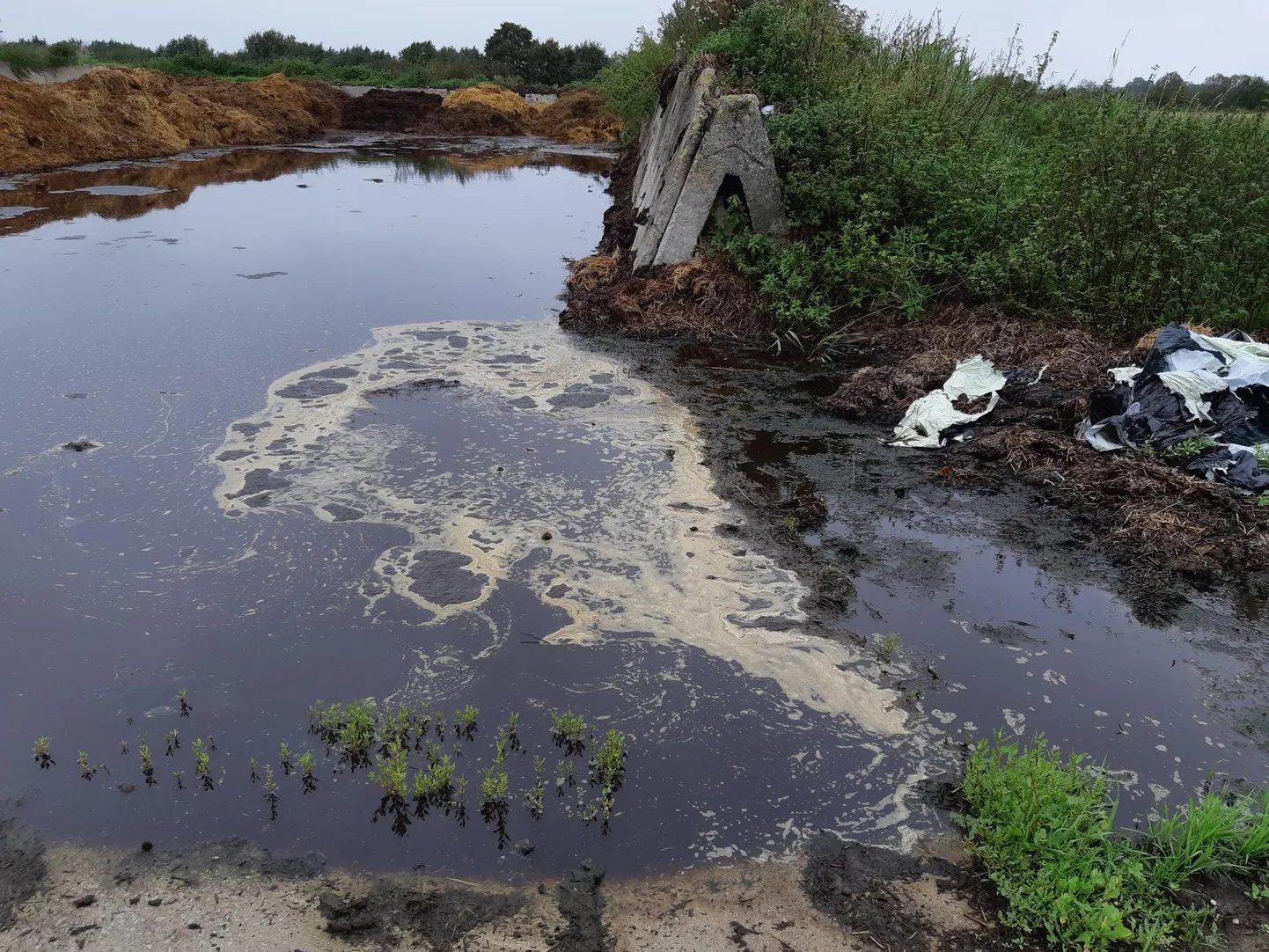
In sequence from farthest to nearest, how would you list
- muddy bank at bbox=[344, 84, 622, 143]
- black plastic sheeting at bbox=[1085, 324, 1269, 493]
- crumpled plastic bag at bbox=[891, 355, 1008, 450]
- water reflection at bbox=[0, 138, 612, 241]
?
muddy bank at bbox=[344, 84, 622, 143], water reflection at bbox=[0, 138, 612, 241], crumpled plastic bag at bbox=[891, 355, 1008, 450], black plastic sheeting at bbox=[1085, 324, 1269, 493]

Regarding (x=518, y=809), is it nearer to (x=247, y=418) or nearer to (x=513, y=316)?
(x=247, y=418)

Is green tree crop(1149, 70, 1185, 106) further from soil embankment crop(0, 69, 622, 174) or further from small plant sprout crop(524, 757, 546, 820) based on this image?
soil embankment crop(0, 69, 622, 174)

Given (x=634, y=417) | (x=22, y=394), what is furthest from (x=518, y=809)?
(x=22, y=394)

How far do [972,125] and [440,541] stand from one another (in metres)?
8.03

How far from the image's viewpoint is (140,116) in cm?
2177

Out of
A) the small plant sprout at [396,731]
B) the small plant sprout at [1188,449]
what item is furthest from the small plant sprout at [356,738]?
the small plant sprout at [1188,449]

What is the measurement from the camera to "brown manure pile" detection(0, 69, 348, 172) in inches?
728

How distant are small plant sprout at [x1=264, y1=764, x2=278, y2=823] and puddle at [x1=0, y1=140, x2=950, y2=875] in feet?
0.09

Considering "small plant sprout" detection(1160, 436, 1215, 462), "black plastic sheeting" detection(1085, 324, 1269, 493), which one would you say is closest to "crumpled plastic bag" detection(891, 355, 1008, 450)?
"black plastic sheeting" detection(1085, 324, 1269, 493)

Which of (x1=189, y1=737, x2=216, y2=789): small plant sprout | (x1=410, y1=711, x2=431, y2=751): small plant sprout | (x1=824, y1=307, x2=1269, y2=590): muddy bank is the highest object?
(x1=824, y1=307, x2=1269, y2=590): muddy bank

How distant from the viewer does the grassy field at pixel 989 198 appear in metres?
7.18

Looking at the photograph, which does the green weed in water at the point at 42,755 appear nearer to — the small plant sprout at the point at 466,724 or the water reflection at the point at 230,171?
the small plant sprout at the point at 466,724

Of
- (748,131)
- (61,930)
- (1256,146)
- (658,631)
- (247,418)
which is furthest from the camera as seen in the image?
(748,131)

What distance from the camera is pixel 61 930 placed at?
8.57ft
